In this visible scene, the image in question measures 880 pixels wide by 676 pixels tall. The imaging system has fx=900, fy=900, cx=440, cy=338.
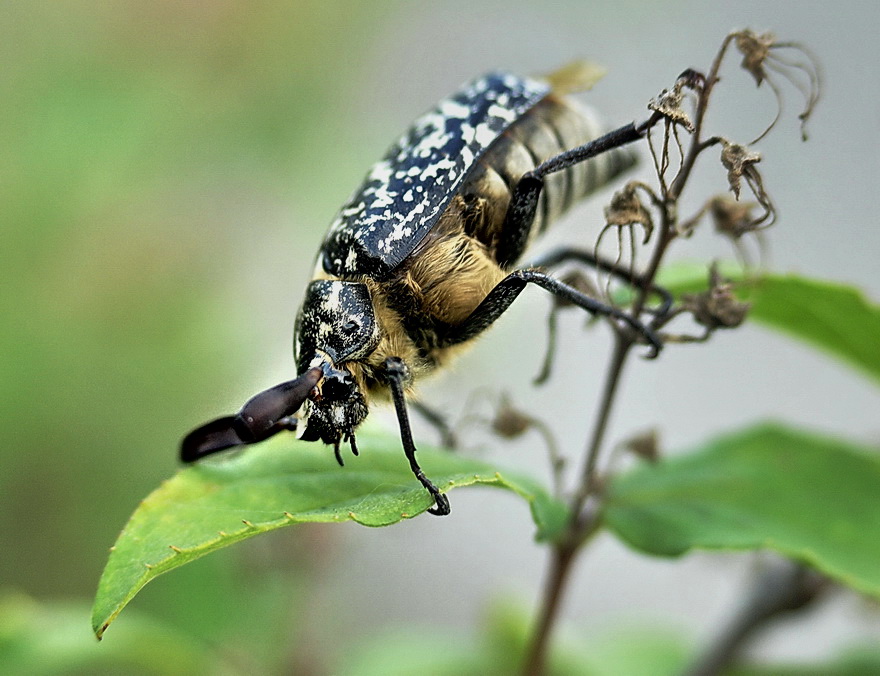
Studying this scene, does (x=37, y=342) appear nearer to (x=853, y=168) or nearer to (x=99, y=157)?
(x=99, y=157)

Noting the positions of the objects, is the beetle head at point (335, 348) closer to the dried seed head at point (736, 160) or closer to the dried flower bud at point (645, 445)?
the dried flower bud at point (645, 445)

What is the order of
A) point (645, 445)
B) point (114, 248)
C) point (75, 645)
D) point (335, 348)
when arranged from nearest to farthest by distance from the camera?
point (335, 348)
point (645, 445)
point (75, 645)
point (114, 248)

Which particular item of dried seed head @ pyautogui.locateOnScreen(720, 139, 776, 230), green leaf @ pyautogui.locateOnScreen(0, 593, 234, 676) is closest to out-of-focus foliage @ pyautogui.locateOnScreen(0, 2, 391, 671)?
green leaf @ pyautogui.locateOnScreen(0, 593, 234, 676)

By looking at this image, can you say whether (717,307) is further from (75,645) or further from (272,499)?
(75,645)

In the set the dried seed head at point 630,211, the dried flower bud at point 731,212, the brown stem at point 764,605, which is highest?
the dried seed head at point 630,211

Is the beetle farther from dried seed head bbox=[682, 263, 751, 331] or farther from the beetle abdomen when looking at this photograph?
dried seed head bbox=[682, 263, 751, 331]

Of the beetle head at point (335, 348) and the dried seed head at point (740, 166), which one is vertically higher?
the dried seed head at point (740, 166)

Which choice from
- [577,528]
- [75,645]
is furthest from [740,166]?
[75,645]

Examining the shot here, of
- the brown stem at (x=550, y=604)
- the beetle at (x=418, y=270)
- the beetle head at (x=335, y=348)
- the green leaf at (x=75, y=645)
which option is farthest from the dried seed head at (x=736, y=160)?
the green leaf at (x=75, y=645)
